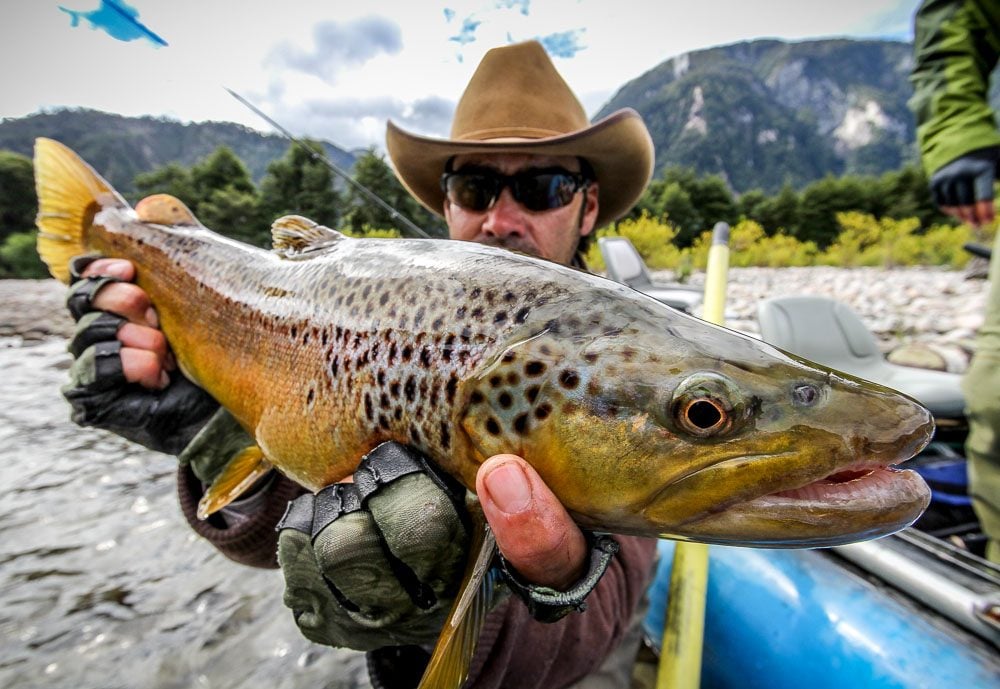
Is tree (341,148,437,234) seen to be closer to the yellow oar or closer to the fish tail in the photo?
the fish tail

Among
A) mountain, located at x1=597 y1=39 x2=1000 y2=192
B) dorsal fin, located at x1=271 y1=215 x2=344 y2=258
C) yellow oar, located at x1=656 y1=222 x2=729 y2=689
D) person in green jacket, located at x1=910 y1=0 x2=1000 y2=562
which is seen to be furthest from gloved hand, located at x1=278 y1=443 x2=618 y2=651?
mountain, located at x1=597 y1=39 x2=1000 y2=192

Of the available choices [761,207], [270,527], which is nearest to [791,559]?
[270,527]

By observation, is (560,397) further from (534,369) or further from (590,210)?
(590,210)

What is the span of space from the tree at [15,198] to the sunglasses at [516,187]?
43.4 metres

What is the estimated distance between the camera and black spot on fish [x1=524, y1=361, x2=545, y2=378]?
1.01m

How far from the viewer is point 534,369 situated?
1.01 meters

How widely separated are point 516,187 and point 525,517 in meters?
2.06

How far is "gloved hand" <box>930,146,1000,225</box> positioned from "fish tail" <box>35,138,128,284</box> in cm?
424

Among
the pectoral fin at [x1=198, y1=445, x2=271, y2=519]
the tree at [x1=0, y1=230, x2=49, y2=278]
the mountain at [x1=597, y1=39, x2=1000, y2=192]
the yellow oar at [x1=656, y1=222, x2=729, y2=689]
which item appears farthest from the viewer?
the mountain at [x1=597, y1=39, x2=1000, y2=192]

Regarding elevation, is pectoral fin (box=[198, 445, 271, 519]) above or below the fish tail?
below

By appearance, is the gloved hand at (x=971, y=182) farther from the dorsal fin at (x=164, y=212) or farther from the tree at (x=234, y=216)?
the tree at (x=234, y=216)

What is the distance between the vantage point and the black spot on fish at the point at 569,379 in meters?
0.97

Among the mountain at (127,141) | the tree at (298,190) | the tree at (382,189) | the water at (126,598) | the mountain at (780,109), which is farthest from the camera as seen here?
the mountain at (780,109)

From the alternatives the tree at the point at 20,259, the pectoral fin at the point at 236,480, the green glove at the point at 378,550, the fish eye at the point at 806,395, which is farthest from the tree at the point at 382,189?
the fish eye at the point at 806,395
